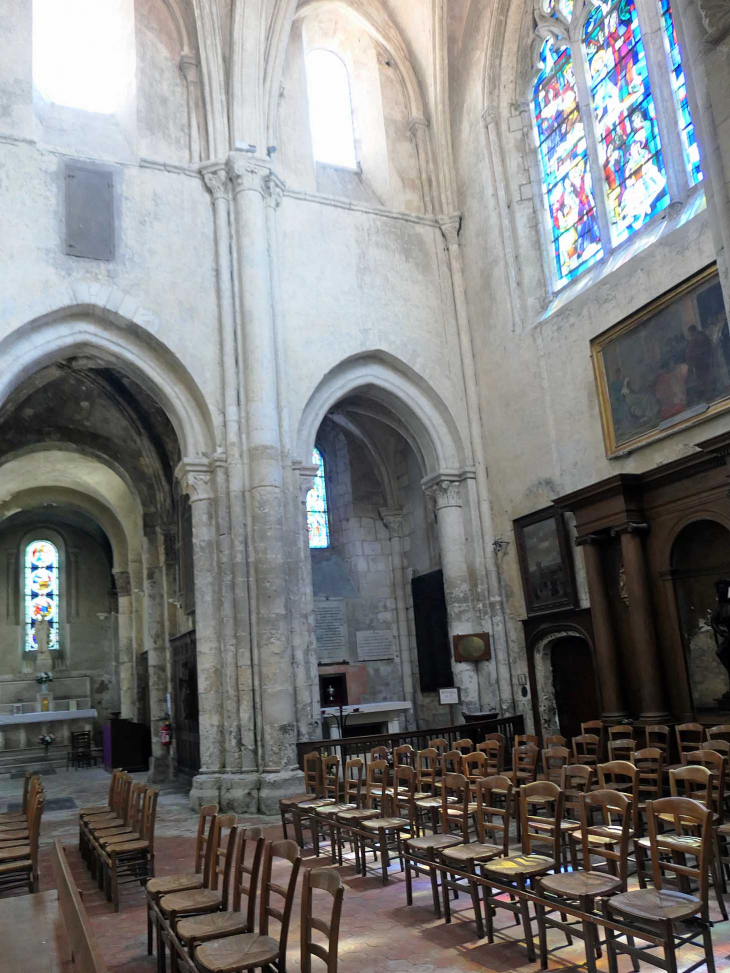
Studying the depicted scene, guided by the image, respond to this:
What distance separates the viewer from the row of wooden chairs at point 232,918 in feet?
12.7

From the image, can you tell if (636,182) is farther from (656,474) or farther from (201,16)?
(201,16)

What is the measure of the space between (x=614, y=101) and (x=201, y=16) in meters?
6.90

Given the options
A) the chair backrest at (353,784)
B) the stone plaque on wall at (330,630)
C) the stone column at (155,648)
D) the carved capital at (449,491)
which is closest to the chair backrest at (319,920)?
the chair backrest at (353,784)

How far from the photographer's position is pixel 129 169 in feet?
45.4

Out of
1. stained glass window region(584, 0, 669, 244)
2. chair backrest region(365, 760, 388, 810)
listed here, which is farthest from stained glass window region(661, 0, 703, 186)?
chair backrest region(365, 760, 388, 810)

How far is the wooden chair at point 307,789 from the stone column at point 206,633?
1.68 metres

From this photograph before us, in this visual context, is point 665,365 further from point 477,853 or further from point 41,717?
point 41,717

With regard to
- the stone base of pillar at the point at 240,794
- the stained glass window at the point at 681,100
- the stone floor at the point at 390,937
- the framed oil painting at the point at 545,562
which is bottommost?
the stone floor at the point at 390,937

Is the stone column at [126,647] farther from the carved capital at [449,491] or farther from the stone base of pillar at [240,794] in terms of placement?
the stone base of pillar at [240,794]

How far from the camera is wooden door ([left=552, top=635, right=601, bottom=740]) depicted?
13180 mm

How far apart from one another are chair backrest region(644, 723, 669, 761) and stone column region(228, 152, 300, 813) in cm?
474

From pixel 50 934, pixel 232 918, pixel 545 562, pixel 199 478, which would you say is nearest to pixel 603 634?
pixel 545 562

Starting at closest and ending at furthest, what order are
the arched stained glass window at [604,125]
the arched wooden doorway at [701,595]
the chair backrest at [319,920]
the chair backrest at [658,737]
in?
1. the chair backrest at [319,920]
2. the chair backrest at [658,737]
3. the arched wooden doorway at [701,595]
4. the arched stained glass window at [604,125]

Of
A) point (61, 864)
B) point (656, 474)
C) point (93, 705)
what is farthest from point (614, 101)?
point (93, 705)
